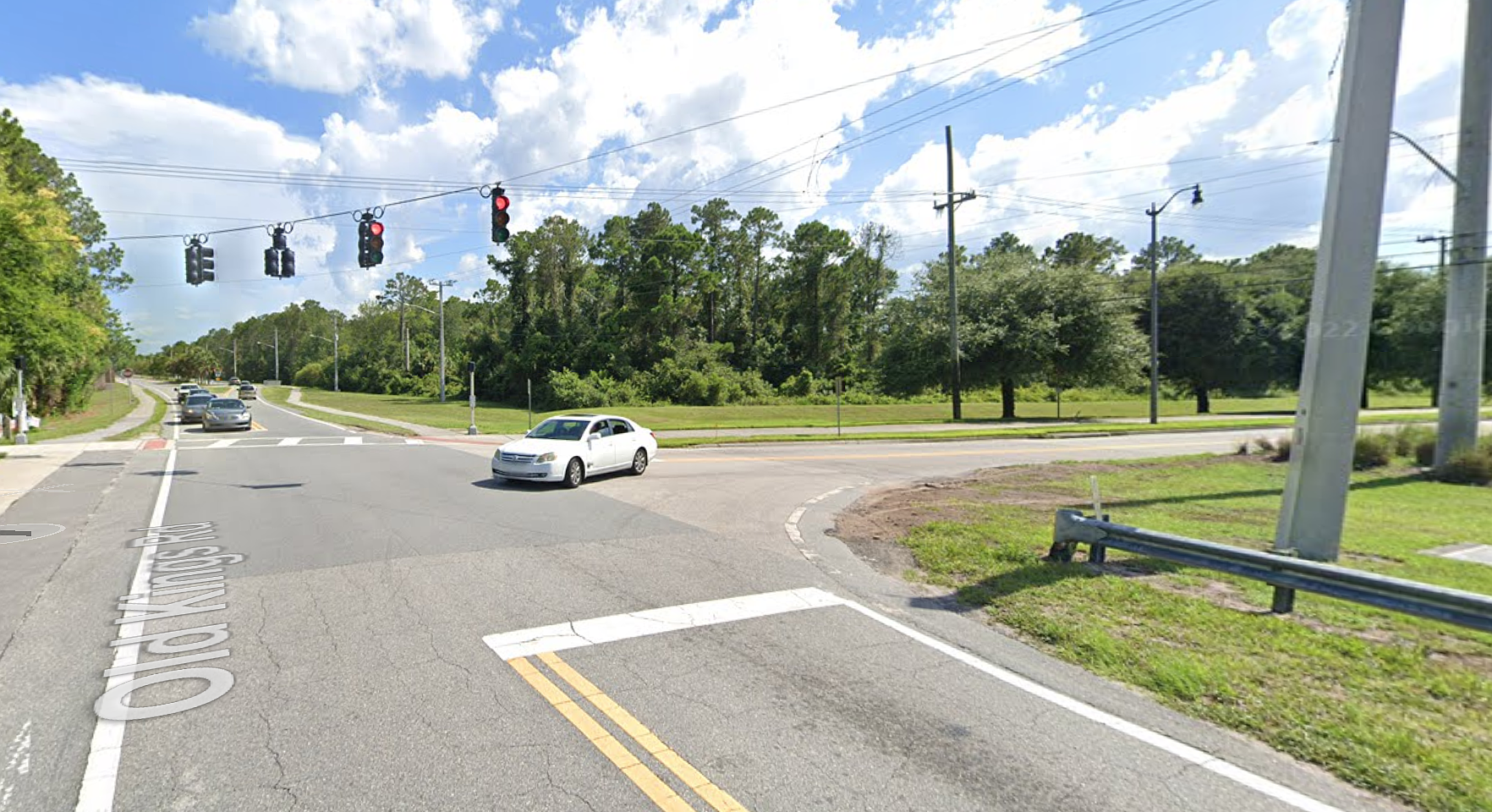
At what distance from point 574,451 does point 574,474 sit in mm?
453

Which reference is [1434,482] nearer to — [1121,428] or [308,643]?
[308,643]

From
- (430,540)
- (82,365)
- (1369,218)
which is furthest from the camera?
(82,365)

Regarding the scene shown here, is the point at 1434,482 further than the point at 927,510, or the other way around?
the point at 1434,482

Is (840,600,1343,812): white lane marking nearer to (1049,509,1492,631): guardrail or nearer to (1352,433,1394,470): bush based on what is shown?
(1049,509,1492,631): guardrail

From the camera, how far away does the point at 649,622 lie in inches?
239

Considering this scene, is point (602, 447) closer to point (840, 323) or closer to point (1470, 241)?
point (1470, 241)

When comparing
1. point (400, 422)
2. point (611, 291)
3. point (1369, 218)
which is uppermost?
point (611, 291)

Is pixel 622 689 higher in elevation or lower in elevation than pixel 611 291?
lower

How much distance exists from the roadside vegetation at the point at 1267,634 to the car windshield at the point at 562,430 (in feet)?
20.9

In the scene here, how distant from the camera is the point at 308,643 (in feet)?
18.0

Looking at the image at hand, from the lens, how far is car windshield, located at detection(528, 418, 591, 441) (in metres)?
15.4

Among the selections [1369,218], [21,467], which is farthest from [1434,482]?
[21,467]

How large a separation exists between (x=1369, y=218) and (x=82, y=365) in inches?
2213

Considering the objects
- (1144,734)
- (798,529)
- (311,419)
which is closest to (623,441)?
(798,529)
